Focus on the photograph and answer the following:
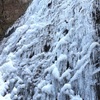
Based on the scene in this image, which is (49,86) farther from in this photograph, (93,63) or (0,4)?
(0,4)

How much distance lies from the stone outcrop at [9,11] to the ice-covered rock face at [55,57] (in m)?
3.64

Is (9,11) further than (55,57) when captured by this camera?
Yes

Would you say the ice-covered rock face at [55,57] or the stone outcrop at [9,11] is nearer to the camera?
the ice-covered rock face at [55,57]

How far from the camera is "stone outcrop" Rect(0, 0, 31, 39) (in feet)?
32.0

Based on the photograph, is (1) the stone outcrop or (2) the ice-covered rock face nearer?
(2) the ice-covered rock face

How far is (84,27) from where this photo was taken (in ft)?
16.1

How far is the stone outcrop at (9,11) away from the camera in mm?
9764

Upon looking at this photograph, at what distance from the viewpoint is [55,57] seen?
196 inches

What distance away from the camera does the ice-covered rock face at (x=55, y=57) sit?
445cm

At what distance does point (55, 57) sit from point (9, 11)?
220 inches

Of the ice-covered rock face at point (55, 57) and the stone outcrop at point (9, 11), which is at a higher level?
the stone outcrop at point (9, 11)

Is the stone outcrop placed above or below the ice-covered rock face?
above

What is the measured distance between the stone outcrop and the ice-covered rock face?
364 centimetres

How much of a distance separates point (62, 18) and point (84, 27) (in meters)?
0.69
